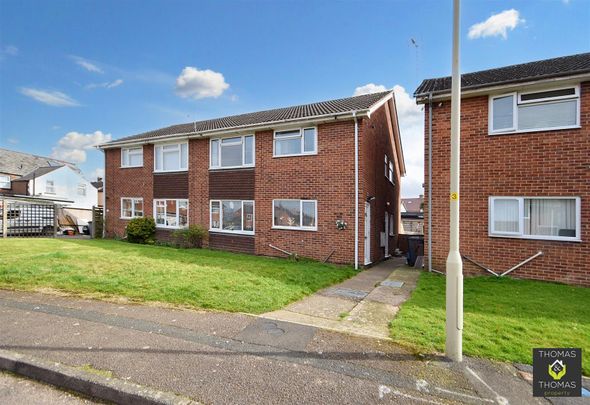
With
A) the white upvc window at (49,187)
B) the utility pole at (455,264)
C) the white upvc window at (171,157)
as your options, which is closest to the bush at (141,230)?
the white upvc window at (171,157)

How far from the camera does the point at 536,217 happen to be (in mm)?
7980

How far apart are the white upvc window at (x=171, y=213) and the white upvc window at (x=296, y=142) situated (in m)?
5.33

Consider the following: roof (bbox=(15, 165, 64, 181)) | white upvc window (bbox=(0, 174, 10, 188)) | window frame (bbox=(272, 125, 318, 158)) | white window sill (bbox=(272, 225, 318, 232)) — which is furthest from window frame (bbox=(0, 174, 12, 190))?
white window sill (bbox=(272, 225, 318, 232))

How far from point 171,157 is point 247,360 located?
1302 centimetres

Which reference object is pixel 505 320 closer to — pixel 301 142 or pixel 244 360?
pixel 244 360

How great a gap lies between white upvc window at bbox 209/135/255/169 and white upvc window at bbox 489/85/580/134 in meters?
8.20

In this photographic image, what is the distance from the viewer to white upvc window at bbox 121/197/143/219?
617 inches

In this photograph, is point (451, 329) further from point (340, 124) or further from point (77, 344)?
point (340, 124)

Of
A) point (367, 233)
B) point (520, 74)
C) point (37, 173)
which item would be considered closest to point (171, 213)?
point (367, 233)

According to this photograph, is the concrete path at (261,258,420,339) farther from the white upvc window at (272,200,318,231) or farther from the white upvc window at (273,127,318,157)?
the white upvc window at (273,127,318,157)

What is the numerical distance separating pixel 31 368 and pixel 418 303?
564 centimetres

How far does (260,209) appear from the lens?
12016 mm

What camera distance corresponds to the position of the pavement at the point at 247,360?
2906 mm

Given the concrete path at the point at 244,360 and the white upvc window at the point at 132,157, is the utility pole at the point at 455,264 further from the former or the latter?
the white upvc window at the point at 132,157
